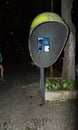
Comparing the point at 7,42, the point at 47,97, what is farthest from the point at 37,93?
the point at 7,42

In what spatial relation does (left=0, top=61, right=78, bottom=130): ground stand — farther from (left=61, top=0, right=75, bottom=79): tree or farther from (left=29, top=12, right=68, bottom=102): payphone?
(left=61, top=0, right=75, bottom=79): tree

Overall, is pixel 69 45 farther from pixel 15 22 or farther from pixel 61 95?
pixel 15 22

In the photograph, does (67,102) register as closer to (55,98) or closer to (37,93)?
(55,98)

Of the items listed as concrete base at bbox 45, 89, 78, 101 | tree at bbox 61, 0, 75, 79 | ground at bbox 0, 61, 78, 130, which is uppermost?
tree at bbox 61, 0, 75, 79

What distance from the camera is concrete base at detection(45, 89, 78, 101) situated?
8367mm

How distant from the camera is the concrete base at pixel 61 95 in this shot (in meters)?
8.37

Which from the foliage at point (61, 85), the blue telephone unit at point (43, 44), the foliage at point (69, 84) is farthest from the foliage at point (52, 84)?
the blue telephone unit at point (43, 44)

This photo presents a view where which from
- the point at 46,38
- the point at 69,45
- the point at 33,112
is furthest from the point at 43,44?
the point at 33,112

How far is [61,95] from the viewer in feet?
27.6

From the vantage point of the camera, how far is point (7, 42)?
33.2 m

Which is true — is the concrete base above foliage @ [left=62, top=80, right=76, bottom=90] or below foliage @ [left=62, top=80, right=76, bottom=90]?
below

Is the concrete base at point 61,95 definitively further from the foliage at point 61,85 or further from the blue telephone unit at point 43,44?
the blue telephone unit at point 43,44

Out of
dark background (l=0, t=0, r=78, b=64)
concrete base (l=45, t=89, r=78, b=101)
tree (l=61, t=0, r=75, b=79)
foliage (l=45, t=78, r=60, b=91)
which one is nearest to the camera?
concrete base (l=45, t=89, r=78, b=101)

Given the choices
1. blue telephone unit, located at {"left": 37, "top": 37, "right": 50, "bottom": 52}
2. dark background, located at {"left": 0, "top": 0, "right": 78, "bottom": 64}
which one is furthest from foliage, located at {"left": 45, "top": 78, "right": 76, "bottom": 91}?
dark background, located at {"left": 0, "top": 0, "right": 78, "bottom": 64}
